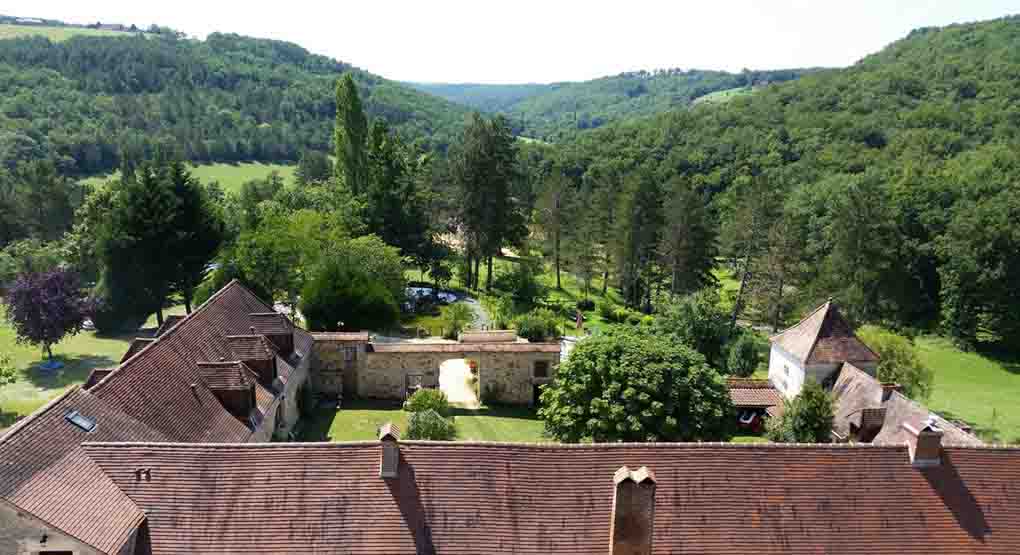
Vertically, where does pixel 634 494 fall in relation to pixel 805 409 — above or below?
above

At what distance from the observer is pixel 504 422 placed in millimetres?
37625

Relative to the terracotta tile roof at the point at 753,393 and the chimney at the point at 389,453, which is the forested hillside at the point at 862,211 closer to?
the terracotta tile roof at the point at 753,393

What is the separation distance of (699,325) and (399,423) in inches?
778

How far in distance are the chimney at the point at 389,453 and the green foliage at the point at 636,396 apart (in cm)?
1133

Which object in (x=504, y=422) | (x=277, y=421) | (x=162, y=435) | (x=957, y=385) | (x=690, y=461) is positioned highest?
(x=690, y=461)

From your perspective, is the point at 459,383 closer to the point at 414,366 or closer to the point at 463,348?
the point at 414,366

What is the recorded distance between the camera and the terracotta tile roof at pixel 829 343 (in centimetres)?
3619

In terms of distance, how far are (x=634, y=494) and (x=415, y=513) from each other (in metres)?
5.63

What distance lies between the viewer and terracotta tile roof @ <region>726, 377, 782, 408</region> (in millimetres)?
38531

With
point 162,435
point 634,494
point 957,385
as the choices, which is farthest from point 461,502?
point 957,385

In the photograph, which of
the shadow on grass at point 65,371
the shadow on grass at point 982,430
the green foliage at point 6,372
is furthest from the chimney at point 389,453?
the shadow on grass at point 982,430

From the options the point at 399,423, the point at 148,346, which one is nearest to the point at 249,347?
the point at 148,346

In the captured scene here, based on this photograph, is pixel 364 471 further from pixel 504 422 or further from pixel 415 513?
pixel 504 422

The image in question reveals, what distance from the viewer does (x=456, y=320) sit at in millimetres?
52125
